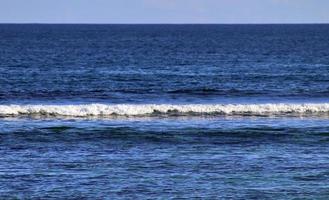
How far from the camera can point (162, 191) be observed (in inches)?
838

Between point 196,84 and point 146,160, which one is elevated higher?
point 196,84

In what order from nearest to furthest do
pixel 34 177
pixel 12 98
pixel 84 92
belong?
pixel 34 177 < pixel 12 98 < pixel 84 92

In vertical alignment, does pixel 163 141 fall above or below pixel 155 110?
below

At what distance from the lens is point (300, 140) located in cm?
2850

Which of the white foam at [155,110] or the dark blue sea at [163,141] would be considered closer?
the dark blue sea at [163,141]

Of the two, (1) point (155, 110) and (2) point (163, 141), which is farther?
(1) point (155, 110)

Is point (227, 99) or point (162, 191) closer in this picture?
point (162, 191)

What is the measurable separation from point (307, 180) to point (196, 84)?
3158 centimetres

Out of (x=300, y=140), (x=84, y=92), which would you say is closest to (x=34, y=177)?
(x=300, y=140)

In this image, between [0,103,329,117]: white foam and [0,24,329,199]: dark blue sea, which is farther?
[0,103,329,117]: white foam

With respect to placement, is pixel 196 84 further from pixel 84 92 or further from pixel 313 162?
pixel 313 162

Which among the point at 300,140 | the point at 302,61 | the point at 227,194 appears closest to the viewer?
the point at 227,194

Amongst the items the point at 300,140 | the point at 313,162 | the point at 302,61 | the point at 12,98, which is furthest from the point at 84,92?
the point at 302,61

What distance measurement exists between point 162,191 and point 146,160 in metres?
3.74
